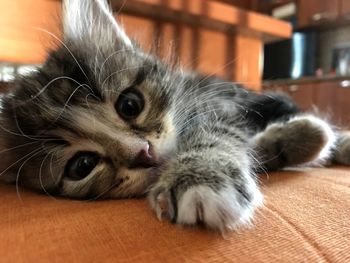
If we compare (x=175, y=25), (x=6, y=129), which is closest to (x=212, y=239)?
(x=6, y=129)

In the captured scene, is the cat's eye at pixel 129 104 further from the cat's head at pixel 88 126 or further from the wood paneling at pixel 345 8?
the wood paneling at pixel 345 8

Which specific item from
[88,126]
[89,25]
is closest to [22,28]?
[89,25]

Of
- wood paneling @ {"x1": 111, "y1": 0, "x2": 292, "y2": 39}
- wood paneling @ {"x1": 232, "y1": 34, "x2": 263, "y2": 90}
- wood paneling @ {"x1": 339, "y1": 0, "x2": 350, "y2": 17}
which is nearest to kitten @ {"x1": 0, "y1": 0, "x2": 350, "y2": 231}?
wood paneling @ {"x1": 111, "y1": 0, "x2": 292, "y2": 39}

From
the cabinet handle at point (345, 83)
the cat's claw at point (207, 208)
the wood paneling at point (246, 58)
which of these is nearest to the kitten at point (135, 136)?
the cat's claw at point (207, 208)

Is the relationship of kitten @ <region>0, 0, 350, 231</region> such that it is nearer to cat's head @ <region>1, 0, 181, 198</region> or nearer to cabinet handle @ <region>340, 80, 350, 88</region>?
cat's head @ <region>1, 0, 181, 198</region>

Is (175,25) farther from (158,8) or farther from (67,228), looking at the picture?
(67,228)

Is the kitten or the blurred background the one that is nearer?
the kitten
